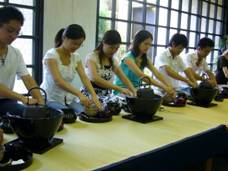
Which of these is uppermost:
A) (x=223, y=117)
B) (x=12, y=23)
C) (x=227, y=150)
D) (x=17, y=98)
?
(x=12, y=23)

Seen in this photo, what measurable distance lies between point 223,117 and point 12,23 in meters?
1.40

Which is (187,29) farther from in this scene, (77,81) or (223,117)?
(223,117)

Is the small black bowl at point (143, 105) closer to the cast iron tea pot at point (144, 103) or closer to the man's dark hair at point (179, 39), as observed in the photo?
the cast iron tea pot at point (144, 103)

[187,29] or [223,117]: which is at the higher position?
[187,29]

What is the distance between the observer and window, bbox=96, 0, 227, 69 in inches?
154

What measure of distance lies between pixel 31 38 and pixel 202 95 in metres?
1.74

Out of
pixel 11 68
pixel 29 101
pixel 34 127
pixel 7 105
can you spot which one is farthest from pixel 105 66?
pixel 34 127

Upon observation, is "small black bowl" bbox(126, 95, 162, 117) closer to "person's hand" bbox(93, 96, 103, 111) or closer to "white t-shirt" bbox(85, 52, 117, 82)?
A: "person's hand" bbox(93, 96, 103, 111)

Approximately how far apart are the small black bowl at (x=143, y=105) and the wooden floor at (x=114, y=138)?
0.24 ft

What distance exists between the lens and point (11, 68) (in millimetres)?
1949

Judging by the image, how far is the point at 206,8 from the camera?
5707 millimetres

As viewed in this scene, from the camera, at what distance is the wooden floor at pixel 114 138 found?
1.13 m

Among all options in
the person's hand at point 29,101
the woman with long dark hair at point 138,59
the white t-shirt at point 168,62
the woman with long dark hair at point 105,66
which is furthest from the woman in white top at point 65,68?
the white t-shirt at point 168,62

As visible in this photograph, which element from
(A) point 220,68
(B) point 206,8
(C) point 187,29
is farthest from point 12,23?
(B) point 206,8
